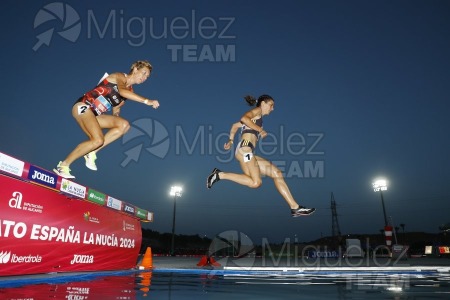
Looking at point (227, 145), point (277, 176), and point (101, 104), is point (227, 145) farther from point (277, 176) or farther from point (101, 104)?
point (101, 104)

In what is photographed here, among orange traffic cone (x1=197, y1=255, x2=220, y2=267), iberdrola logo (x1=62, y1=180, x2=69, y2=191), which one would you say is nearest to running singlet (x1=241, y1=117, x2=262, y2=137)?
iberdrola logo (x1=62, y1=180, x2=69, y2=191)

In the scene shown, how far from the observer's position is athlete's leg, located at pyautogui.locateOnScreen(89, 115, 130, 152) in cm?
592

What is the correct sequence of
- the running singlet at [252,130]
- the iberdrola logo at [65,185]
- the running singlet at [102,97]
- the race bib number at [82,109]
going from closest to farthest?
the race bib number at [82,109]
the running singlet at [102,97]
the running singlet at [252,130]
the iberdrola logo at [65,185]

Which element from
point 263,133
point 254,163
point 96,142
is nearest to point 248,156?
point 254,163

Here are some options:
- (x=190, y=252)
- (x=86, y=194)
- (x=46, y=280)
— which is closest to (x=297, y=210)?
(x=46, y=280)

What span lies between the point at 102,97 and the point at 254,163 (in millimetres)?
3088

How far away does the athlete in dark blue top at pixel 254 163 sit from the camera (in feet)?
21.6

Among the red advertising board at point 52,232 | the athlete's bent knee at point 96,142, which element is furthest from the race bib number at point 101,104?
the red advertising board at point 52,232

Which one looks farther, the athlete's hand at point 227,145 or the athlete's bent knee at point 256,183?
the athlete's hand at point 227,145

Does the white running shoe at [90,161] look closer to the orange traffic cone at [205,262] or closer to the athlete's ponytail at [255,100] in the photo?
the athlete's ponytail at [255,100]

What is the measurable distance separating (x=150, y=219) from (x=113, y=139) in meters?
8.88

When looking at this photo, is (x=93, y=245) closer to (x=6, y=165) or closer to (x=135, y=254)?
(x=135, y=254)

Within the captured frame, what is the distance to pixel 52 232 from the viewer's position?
25.8ft

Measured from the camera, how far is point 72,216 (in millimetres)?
8656
